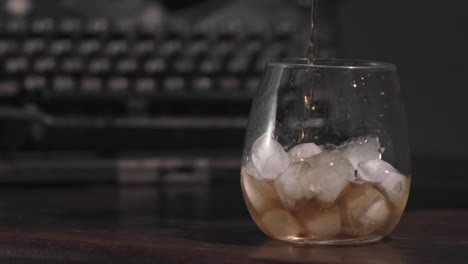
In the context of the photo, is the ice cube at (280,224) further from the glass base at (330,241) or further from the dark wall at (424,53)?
the dark wall at (424,53)

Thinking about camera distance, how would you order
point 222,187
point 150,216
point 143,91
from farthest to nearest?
point 143,91 < point 222,187 < point 150,216

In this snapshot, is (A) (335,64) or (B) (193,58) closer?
(A) (335,64)

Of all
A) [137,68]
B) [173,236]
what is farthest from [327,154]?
[137,68]

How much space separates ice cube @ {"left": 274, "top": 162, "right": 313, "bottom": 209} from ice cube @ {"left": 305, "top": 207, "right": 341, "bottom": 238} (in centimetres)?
2

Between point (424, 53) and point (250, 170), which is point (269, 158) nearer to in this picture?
point (250, 170)

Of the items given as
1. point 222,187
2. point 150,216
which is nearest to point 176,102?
point 222,187

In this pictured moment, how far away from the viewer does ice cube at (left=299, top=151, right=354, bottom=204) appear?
954 mm

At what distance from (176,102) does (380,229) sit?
1756 mm

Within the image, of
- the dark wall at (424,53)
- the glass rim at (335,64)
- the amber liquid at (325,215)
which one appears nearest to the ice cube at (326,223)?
the amber liquid at (325,215)

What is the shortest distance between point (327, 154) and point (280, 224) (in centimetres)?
8

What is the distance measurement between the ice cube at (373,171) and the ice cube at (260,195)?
84 mm

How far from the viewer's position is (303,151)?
984 mm

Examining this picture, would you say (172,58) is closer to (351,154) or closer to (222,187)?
(222,187)

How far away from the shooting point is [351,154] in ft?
3.23
